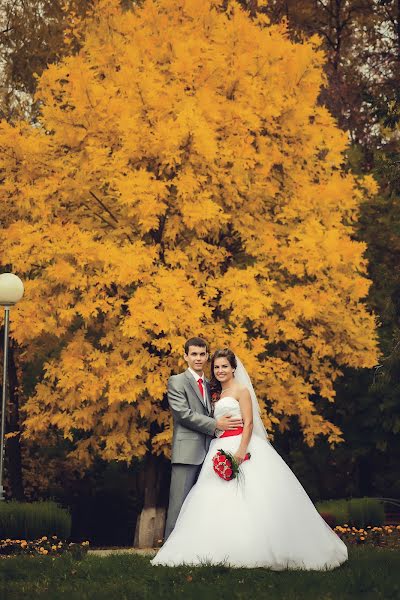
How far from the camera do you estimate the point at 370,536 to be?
13094 millimetres

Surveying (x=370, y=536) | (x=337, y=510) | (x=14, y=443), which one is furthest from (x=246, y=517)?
(x=14, y=443)

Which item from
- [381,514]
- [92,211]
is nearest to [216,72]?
[92,211]

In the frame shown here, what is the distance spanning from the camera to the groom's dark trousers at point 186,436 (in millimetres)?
8875

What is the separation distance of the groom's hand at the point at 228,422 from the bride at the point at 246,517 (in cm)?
5

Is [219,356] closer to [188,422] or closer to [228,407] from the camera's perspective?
[228,407]

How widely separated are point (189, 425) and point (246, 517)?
1043mm

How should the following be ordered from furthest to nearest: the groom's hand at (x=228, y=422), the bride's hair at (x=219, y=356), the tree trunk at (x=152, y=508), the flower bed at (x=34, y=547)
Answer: the tree trunk at (x=152, y=508) < the flower bed at (x=34, y=547) < the bride's hair at (x=219, y=356) < the groom's hand at (x=228, y=422)

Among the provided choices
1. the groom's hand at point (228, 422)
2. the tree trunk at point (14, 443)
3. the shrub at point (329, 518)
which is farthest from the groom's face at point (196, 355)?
A: the tree trunk at point (14, 443)

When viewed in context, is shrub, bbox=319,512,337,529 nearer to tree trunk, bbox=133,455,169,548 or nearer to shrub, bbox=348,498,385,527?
shrub, bbox=348,498,385,527

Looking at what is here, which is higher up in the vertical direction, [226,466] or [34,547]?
[226,466]

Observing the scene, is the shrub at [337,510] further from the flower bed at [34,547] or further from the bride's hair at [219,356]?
the bride's hair at [219,356]

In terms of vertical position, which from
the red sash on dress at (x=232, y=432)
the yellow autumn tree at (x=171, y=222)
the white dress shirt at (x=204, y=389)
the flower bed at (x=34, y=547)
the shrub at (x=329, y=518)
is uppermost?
the yellow autumn tree at (x=171, y=222)

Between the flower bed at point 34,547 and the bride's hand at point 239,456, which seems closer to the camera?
the bride's hand at point 239,456

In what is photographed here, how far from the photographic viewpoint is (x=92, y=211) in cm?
1661
